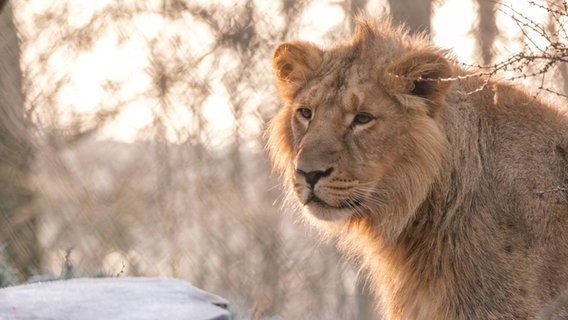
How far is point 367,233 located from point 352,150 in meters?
0.60

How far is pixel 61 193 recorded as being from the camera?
36.0 ft

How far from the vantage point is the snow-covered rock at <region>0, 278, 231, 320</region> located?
443cm

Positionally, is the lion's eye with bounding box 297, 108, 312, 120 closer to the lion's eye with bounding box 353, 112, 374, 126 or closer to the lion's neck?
the lion's eye with bounding box 353, 112, 374, 126

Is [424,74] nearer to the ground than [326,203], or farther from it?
farther from it

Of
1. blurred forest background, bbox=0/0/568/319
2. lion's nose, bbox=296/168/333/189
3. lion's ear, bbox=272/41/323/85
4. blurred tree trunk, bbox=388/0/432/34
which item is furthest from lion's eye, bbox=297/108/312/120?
blurred tree trunk, bbox=388/0/432/34

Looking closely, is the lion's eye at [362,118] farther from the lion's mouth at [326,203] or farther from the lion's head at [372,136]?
the lion's mouth at [326,203]

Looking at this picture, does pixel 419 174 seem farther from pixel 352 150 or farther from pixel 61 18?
pixel 61 18

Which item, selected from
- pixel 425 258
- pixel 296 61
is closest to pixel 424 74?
pixel 296 61

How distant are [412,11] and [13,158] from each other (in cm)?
467

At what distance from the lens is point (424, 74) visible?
16.8ft

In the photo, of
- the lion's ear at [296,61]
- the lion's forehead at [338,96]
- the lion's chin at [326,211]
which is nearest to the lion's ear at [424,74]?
the lion's forehead at [338,96]

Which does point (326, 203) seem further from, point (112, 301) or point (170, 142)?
point (170, 142)

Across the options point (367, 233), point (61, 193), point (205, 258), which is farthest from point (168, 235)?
point (367, 233)

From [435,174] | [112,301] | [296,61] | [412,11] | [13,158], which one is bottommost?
[13,158]
